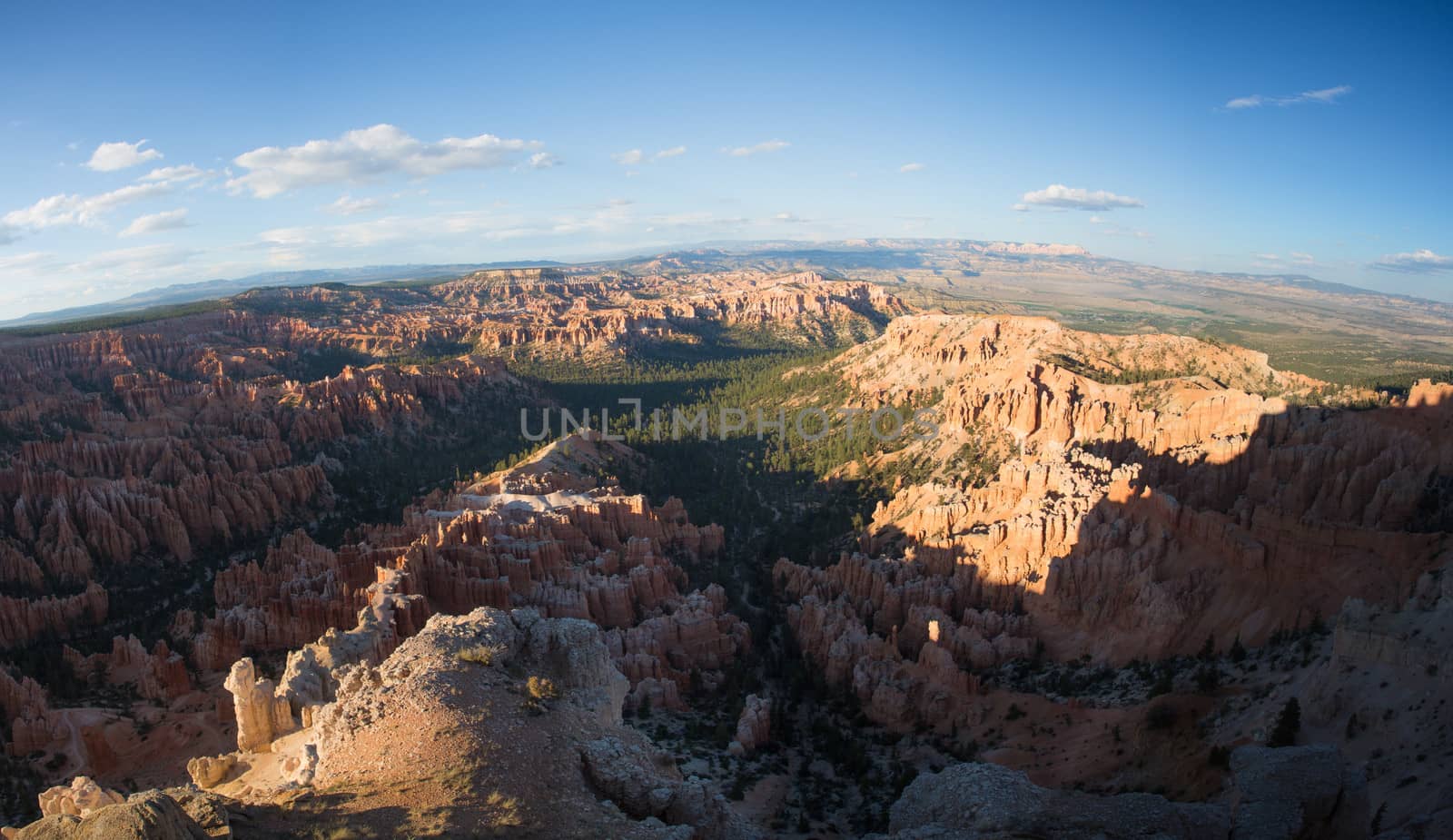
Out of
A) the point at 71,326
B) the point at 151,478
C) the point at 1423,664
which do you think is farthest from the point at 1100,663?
the point at 71,326

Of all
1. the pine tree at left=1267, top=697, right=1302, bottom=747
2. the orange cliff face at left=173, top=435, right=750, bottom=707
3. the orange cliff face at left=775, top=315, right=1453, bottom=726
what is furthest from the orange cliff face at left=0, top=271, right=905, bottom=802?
the pine tree at left=1267, top=697, right=1302, bottom=747

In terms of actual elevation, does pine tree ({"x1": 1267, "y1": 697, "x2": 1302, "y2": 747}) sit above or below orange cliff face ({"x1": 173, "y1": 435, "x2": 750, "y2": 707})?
above

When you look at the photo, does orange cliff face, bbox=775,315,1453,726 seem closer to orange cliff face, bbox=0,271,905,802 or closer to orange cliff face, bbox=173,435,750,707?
orange cliff face, bbox=173,435,750,707

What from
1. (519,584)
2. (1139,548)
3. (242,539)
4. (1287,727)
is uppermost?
(1287,727)

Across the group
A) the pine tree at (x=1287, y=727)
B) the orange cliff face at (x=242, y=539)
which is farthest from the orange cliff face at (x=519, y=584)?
the pine tree at (x=1287, y=727)

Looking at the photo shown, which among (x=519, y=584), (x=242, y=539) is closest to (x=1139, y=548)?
(x=519, y=584)

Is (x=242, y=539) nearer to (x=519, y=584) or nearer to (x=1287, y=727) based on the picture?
(x=519, y=584)

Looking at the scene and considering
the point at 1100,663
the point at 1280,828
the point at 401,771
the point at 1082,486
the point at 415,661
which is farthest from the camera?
the point at 1082,486

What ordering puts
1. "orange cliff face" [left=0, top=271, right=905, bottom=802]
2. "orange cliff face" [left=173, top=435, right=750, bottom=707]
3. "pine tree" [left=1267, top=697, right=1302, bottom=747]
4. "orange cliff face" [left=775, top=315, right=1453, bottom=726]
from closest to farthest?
"pine tree" [left=1267, top=697, right=1302, bottom=747] < "orange cliff face" [left=775, top=315, right=1453, bottom=726] < "orange cliff face" [left=0, top=271, right=905, bottom=802] < "orange cliff face" [left=173, top=435, right=750, bottom=707]

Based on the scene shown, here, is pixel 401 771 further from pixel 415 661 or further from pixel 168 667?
pixel 168 667
